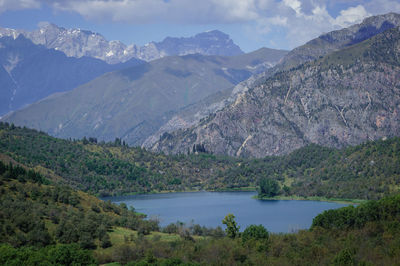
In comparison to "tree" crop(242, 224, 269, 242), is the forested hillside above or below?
above

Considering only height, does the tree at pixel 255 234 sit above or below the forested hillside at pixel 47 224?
below

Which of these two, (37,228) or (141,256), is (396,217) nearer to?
(141,256)

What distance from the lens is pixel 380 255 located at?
335 feet

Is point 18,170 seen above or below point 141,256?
above

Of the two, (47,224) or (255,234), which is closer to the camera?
(47,224)

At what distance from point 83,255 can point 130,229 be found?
47.2m

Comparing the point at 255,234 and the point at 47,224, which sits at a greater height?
the point at 47,224

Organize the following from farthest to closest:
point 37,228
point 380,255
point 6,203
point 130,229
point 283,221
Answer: point 283,221, point 130,229, point 6,203, point 37,228, point 380,255

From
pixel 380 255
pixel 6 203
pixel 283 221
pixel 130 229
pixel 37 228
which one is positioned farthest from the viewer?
pixel 283 221

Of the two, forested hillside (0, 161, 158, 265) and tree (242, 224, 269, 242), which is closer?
forested hillside (0, 161, 158, 265)

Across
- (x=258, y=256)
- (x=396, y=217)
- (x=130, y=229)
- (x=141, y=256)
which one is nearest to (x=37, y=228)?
(x=141, y=256)

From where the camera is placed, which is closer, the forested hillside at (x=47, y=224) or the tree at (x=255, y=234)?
the forested hillside at (x=47, y=224)

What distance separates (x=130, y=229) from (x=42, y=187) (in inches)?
1234

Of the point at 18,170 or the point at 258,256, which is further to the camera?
the point at 18,170
